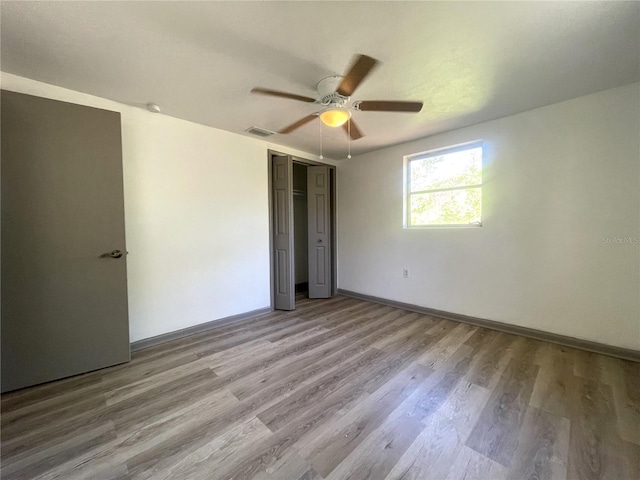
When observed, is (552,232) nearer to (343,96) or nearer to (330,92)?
(343,96)

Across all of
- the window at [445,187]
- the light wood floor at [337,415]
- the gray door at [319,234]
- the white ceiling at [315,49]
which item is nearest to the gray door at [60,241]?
the light wood floor at [337,415]

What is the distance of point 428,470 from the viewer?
3.90ft

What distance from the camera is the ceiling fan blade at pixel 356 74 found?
1684 millimetres

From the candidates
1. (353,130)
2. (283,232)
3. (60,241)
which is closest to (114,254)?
(60,241)

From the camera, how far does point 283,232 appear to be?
368cm

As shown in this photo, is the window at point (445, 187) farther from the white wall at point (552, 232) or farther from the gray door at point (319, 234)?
the gray door at point (319, 234)

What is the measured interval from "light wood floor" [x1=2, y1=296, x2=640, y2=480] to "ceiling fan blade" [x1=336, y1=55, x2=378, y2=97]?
2391 mm

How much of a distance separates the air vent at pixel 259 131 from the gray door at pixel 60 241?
1.33 metres

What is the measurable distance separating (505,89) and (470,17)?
1.10m

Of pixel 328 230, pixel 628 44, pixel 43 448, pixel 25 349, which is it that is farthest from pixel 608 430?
pixel 25 349

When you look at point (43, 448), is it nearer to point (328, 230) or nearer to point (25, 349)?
point (25, 349)

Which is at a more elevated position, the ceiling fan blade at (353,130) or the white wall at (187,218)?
the ceiling fan blade at (353,130)

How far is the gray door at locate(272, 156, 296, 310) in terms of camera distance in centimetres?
360

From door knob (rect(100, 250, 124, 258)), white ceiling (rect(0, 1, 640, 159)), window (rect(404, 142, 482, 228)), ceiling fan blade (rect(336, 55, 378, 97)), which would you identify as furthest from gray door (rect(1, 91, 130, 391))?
window (rect(404, 142, 482, 228))
